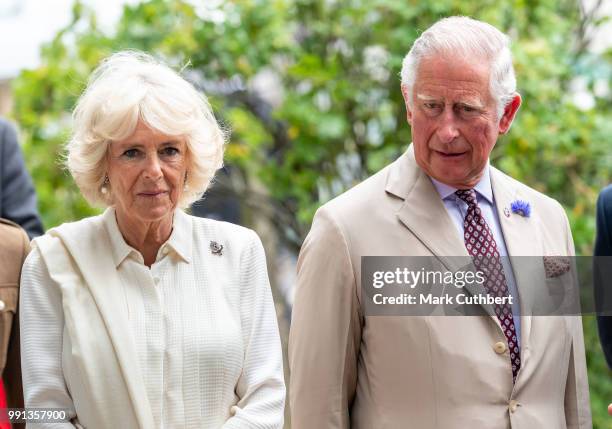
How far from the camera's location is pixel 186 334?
321 centimetres

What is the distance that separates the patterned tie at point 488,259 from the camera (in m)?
3.38

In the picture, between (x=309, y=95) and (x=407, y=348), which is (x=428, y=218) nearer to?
(x=407, y=348)

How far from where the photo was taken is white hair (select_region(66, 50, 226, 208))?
10.6ft

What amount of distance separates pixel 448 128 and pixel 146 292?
102 cm

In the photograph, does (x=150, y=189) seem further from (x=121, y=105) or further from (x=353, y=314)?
Answer: (x=353, y=314)

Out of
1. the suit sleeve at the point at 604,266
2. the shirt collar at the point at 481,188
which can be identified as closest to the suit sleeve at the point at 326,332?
the shirt collar at the point at 481,188

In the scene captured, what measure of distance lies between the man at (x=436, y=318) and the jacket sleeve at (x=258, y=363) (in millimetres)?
117

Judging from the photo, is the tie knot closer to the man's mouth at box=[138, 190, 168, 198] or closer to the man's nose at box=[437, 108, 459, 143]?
the man's nose at box=[437, 108, 459, 143]

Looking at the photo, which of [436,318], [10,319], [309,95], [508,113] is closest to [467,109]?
[508,113]

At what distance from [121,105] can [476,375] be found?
4.24ft

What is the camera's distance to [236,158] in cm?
627

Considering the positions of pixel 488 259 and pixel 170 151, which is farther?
pixel 488 259

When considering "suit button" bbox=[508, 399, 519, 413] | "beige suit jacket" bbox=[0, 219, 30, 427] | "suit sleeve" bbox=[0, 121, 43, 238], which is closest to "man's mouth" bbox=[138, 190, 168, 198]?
"beige suit jacket" bbox=[0, 219, 30, 427]

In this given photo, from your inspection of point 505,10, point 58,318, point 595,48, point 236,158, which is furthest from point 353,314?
point 595,48
